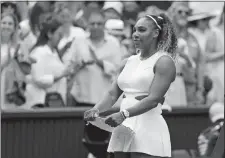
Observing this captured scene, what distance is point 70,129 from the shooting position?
961 centimetres

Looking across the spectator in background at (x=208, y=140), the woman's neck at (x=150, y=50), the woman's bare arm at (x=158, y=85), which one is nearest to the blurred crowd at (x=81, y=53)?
the spectator in background at (x=208, y=140)

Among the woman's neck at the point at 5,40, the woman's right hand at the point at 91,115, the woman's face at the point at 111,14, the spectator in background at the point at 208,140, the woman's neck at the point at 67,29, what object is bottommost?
the spectator in background at the point at 208,140

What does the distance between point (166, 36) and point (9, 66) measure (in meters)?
3.95

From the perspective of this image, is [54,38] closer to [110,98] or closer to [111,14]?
[111,14]

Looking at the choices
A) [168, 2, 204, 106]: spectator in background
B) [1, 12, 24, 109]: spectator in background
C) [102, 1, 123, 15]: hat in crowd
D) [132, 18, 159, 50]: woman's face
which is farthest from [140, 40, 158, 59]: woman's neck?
[102, 1, 123, 15]: hat in crowd

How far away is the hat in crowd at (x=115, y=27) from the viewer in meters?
10.9

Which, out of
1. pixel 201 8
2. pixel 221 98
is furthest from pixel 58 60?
pixel 201 8

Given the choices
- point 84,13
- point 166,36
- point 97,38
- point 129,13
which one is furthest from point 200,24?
point 166,36

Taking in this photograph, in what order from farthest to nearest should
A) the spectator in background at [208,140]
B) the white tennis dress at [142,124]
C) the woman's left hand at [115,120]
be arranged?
the spectator in background at [208,140], the white tennis dress at [142,124], the woman's left hand at [115,120]

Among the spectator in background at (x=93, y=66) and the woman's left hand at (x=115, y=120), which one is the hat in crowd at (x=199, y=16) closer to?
the spectator in background at (x=93, y=66)

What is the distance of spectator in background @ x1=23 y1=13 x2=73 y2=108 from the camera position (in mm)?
9625

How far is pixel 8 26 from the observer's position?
9.66 metres

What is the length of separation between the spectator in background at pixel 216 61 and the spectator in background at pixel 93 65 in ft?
6.50

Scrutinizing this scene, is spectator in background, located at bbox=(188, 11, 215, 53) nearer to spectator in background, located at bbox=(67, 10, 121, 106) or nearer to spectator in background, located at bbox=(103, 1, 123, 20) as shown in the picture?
spectator in background, located at bbox=(103, 1, 123, 20)
